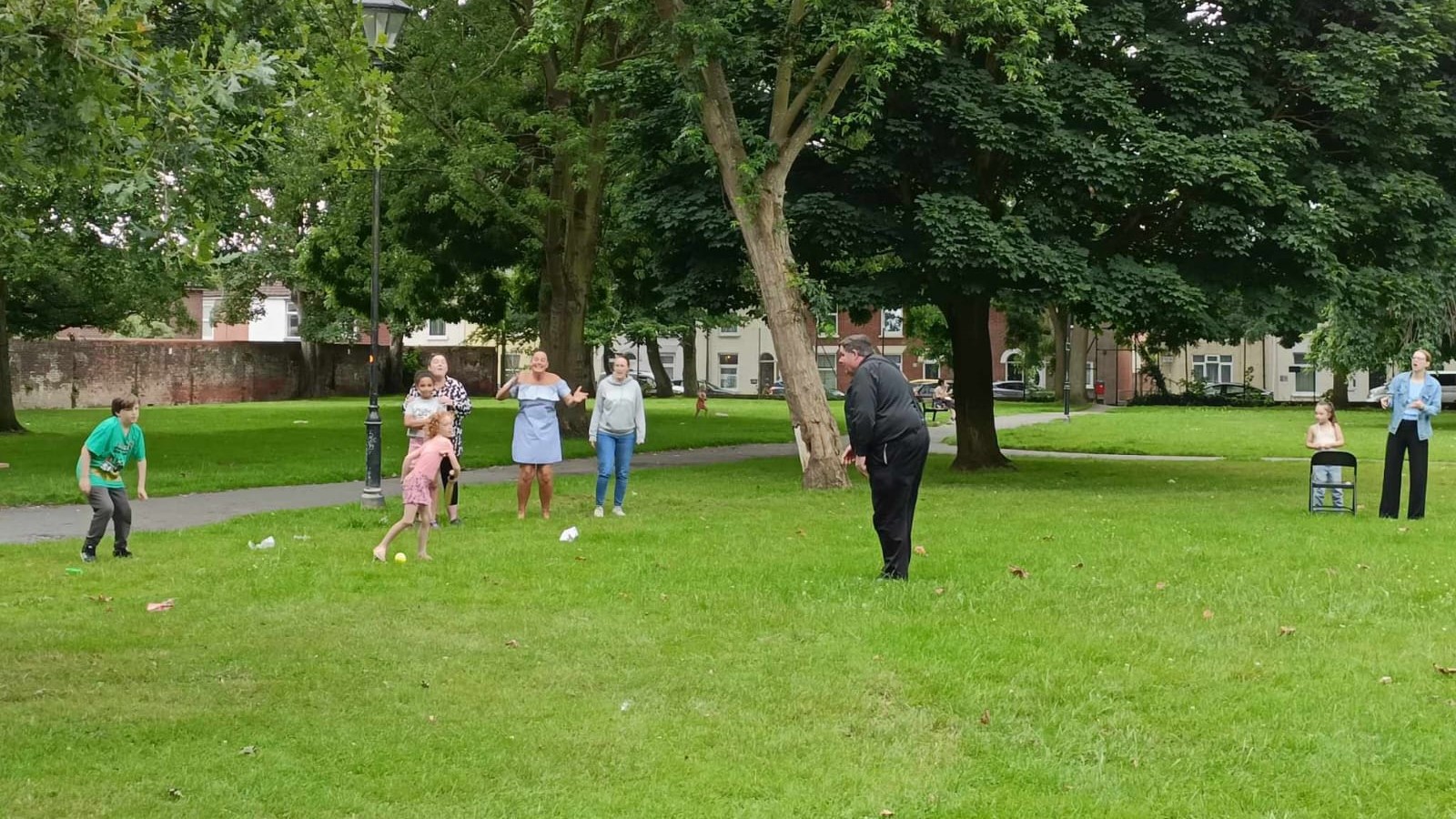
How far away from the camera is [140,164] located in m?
5.64

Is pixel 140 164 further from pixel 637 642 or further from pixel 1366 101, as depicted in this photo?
pixel 1366 101

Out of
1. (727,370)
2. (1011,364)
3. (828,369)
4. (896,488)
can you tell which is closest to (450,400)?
(896,488)

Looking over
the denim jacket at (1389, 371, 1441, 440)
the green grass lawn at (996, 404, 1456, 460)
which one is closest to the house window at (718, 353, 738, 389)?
the green grass lawn at (996, 404, 1456, 460)

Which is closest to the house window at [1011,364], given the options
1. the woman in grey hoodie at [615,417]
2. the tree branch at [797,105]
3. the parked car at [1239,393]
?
the parked car at [1239,393]

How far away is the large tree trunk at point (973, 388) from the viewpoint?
2234 centimetres

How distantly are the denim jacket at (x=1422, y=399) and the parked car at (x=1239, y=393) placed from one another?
2097 inches

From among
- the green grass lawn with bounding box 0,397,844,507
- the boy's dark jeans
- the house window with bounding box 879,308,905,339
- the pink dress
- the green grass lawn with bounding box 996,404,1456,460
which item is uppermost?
the house window with bounding box 879,308,905,339

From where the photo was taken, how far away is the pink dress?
36.0ft

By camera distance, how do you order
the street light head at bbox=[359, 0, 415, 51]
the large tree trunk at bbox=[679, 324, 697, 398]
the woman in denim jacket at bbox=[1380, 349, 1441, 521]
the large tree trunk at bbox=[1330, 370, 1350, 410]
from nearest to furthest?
1. the woman in denim jacket at bbox=[1380, 349, 1441, 521]
2. the street light head at bbox=[359, 0, 415, 51]
3. the large tree trunk at bbox=[1330, 370, 1350, 410]
4. the large tree trunk at bbox=[679, 324, 697, 398]

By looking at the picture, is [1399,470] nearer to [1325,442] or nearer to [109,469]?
[1325,442]

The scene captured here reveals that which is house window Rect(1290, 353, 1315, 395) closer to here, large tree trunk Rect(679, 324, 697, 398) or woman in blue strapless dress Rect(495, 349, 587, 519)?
large tree trunk Rect(679, 324, 697, 398)

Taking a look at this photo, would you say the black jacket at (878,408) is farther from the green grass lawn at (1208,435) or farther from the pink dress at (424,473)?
the green grass lawn at (1208,435)

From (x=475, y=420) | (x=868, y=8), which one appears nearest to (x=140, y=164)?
(x=868, y=8)

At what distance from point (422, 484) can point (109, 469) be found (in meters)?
2.52
